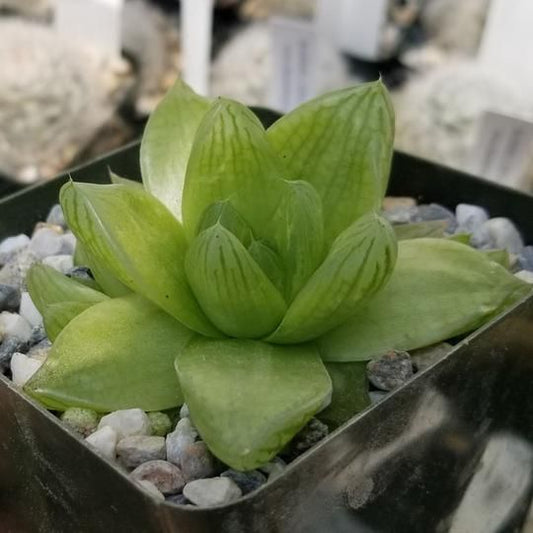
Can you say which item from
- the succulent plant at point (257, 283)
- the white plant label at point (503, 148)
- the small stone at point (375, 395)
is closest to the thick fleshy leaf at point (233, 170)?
the succulent plant at point (257, 283)

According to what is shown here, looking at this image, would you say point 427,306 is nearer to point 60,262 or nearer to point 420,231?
point 420,231

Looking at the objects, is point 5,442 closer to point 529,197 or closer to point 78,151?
point 529,197

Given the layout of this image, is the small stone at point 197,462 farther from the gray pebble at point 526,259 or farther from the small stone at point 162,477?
the gray pebble at point 526,259

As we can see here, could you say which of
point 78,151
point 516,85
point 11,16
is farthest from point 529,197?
point 11,16

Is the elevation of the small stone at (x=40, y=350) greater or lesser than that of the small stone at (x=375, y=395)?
lesser

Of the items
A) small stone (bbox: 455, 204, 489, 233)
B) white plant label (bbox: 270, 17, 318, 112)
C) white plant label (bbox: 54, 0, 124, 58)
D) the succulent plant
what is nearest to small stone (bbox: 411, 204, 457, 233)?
small stone (bbox: 455, 204, 489, 233)

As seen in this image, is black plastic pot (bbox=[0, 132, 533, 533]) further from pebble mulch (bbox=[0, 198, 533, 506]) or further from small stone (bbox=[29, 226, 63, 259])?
small stone (bbox=[29, 226, 63, 259])

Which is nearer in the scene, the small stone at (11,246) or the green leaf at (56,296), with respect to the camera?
the green leaf at (56,296)

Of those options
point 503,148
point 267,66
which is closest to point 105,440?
point 503,148
